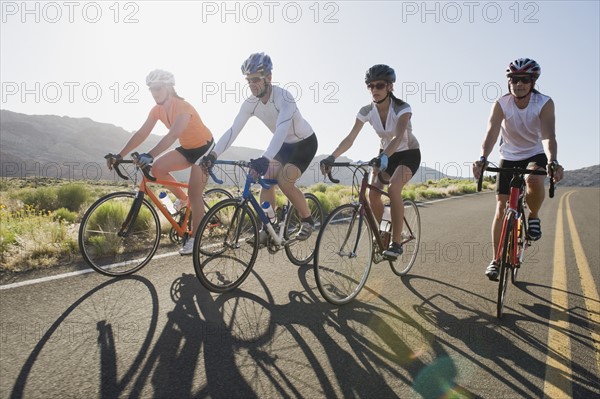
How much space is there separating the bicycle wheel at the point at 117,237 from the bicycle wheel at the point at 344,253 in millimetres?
2399

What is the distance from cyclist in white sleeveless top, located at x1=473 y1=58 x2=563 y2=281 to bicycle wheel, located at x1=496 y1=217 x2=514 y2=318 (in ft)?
0.89

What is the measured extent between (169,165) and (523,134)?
4472 millimetres

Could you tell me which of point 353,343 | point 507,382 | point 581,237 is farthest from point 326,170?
point 581,237

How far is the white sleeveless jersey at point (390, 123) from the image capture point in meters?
4.37

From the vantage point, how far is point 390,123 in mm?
4496

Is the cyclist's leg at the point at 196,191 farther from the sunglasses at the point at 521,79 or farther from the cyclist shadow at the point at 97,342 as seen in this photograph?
the sunglasses at the point at 521,79

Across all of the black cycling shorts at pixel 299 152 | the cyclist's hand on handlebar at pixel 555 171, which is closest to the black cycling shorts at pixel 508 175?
the cyclist's hand on handlebar at pixel 555 171

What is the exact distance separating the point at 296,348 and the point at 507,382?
1.44 m

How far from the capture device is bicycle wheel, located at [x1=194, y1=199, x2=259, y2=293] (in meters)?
4.08

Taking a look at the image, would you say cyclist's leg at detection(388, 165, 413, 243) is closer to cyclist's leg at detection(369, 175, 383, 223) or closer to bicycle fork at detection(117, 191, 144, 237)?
cyclist's leg at detection(369, 175, 383, 223)

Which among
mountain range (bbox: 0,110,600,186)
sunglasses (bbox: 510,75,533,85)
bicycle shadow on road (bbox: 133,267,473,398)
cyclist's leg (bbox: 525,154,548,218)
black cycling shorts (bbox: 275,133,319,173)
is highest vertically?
mountain range (bbox: 0,110,600,186)

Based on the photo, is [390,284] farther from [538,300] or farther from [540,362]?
[540,362]

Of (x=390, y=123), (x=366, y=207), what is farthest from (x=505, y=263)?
(x=390, y=123)

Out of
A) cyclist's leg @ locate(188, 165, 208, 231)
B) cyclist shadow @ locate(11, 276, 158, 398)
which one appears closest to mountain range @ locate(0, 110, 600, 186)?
cyclist's leg @ locate(188, 165, 208, 231)
